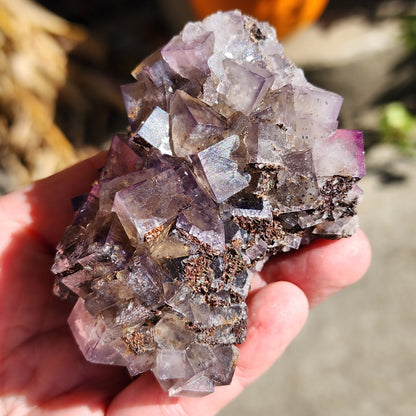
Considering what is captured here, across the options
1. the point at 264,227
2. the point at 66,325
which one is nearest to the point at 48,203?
the point at 66,325

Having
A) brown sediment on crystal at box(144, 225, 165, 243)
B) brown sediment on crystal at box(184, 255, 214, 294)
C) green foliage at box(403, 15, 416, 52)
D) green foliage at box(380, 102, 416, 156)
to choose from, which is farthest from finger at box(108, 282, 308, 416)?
green foliage at box(403, 15, 416, 52)

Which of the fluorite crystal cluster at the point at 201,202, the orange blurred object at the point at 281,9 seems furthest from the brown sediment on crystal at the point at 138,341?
the orange blurred object at the point at 281,9

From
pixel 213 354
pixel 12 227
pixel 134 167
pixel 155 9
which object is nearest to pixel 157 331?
pixel 213 354

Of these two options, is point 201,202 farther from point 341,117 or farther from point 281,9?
point 281,9

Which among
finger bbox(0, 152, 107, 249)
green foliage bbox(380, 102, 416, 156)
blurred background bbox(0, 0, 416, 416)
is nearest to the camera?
finger bbox(0, 152, 107, 249)

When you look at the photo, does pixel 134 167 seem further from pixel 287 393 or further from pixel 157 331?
pixel 287 393

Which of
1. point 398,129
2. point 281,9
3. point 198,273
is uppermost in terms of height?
point 281,9

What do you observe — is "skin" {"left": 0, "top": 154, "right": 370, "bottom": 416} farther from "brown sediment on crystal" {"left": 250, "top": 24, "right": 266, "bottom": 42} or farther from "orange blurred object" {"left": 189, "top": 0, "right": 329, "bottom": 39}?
"orange blurred object" {"left": 189, "top": 0, "right": 329, "bottom": 39}
